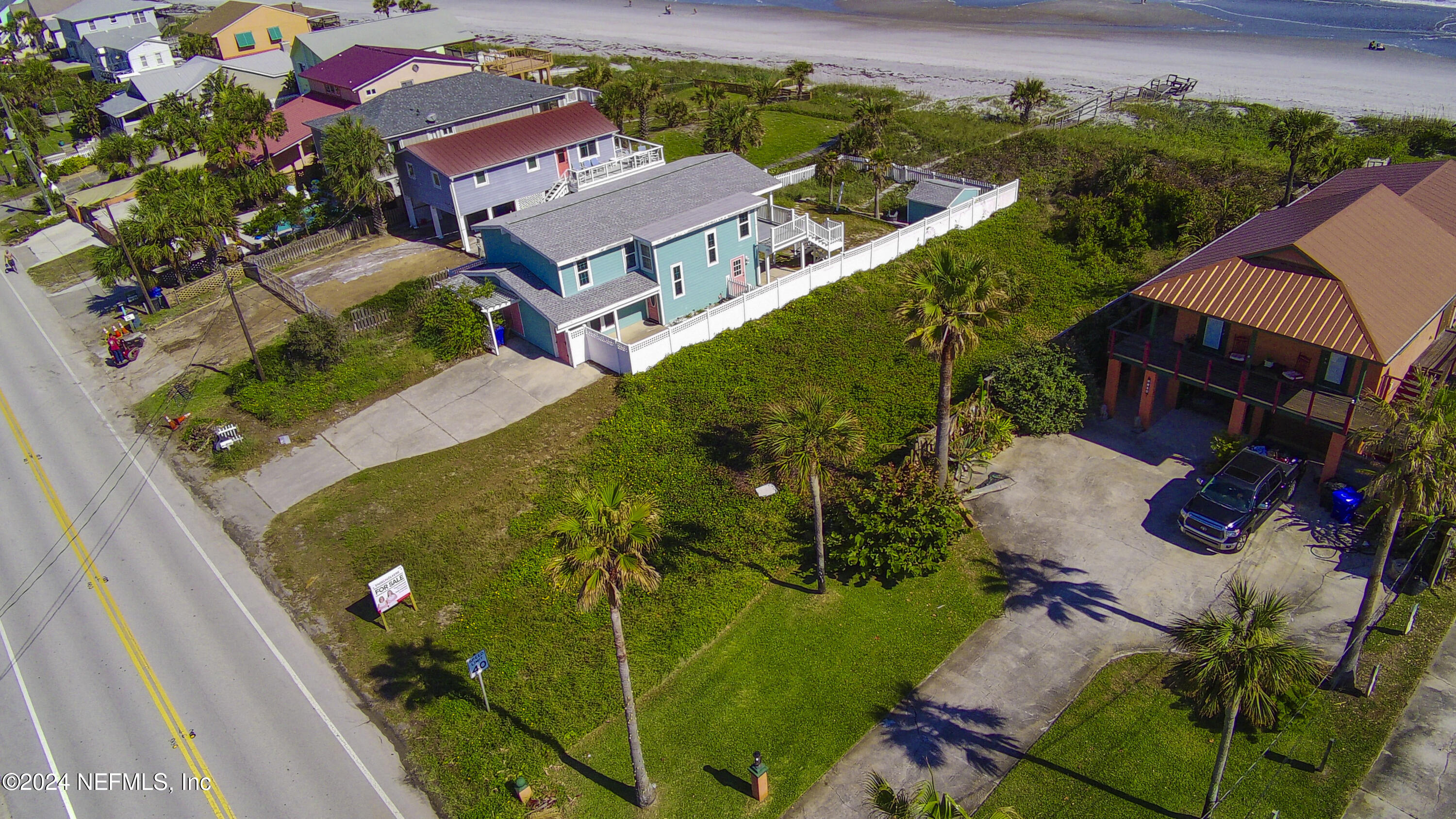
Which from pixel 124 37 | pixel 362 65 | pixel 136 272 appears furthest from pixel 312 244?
pixel 124 37

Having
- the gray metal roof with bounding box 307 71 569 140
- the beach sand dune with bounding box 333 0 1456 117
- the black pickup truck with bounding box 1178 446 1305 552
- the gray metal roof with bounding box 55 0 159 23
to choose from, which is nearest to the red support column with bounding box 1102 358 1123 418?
the black pickup truck with bounding box 1178 446 1305 552

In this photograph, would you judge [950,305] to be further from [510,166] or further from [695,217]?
[510,166]

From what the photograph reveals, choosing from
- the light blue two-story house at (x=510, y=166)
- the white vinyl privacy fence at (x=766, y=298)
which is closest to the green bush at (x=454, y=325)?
the white vinyl privacy fence at (x=766, y=298)

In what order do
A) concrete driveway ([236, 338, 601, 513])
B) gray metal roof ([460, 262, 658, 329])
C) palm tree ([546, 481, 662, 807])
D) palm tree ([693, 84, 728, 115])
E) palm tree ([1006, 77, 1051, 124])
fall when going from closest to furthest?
palm tree ([546, 481, 662, 807]) → concrete driveway ([236, 338, 601, 513]) → gray metal roof ([460, 262, 658, 329]) → palm tree ([1006, 77, 1051, 124]) → palm tree ([693, 84, 728, 115])

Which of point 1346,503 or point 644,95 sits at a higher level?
point 644,95

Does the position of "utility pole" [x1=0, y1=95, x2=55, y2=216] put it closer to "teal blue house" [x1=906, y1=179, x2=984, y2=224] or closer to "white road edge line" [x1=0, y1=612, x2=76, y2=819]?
"white road edge line" [x1=0, y1=612, x2=76, y2=819]

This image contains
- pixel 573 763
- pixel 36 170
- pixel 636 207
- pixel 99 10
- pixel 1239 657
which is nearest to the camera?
pixel 1239 657
